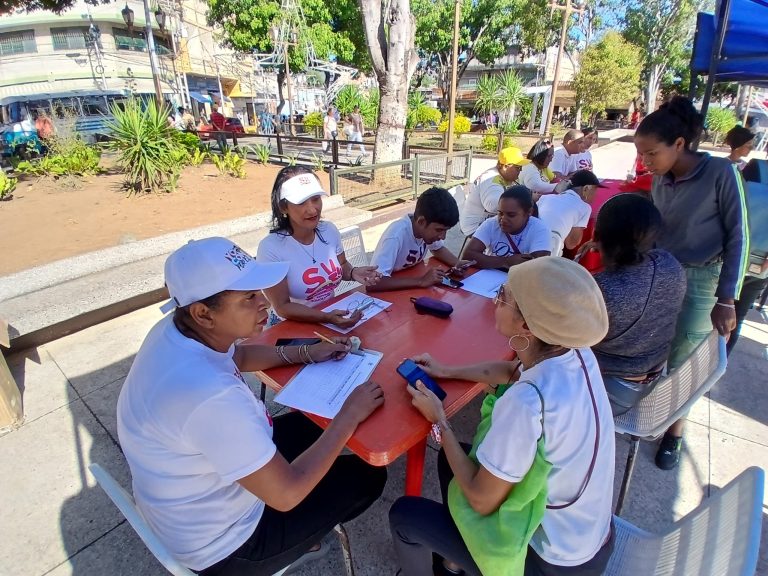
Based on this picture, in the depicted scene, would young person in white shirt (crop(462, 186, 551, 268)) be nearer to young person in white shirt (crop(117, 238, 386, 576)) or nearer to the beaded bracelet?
the beaded bracelet

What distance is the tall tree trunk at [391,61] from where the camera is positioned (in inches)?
304

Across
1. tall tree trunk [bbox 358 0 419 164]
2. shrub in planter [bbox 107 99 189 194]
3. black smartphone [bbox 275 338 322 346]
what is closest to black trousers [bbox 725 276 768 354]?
black smartphone [bbox 275 338 322 346]

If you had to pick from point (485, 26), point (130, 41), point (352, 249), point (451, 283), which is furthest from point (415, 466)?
point (130, 41)

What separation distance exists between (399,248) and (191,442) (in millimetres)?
1842

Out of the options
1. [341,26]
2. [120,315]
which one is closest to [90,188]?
[120,315]

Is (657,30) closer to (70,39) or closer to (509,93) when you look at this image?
(509,93)

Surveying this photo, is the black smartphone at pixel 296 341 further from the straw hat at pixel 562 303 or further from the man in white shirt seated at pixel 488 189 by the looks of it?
the man in white shirt seated at pixel 488 189

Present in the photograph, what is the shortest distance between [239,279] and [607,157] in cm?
1462

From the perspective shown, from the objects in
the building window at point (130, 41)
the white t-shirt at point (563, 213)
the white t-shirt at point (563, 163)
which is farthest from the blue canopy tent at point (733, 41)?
the building window at point (130, 41)

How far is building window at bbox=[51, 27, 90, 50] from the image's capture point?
28.0m

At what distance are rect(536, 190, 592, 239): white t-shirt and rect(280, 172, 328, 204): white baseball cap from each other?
202 cm

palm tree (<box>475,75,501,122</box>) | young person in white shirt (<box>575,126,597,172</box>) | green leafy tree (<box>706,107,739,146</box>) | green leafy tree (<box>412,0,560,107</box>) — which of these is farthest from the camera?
green leafy tree (<box>412,0,560,107</box>)

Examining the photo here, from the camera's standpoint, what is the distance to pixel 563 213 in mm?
3357

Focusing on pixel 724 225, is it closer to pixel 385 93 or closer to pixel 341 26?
pixel 385 93
